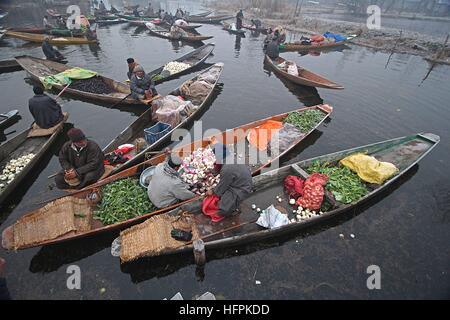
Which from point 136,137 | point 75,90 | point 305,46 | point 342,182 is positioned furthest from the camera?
point 305,46

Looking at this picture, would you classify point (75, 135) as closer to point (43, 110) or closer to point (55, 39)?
point (43, 110)

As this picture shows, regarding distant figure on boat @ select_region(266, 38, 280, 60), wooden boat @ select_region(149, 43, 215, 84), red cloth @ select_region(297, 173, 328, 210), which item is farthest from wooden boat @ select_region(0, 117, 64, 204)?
distant figure on boat @ select_region(266, 38, 280, 60)

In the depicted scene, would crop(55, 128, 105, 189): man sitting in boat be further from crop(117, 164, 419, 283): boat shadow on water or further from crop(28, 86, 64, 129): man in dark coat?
crop(28, 86, 64, 129): man in dark coat

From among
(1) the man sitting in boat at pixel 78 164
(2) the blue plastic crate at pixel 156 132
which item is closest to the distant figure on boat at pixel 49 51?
(2) the blue plastic crate at pixel 156 132

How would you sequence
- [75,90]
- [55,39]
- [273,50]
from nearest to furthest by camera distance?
[75,90]
[273,50]
[55,39]

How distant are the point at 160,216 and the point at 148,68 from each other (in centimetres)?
1462

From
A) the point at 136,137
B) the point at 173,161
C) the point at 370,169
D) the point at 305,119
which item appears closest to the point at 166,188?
the point at 173,161

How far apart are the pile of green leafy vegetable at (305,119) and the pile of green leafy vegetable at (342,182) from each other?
2383 millimetres

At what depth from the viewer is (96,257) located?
5.90 metres

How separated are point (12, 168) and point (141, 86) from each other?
5.61 m

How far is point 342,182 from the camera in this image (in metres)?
7.43
